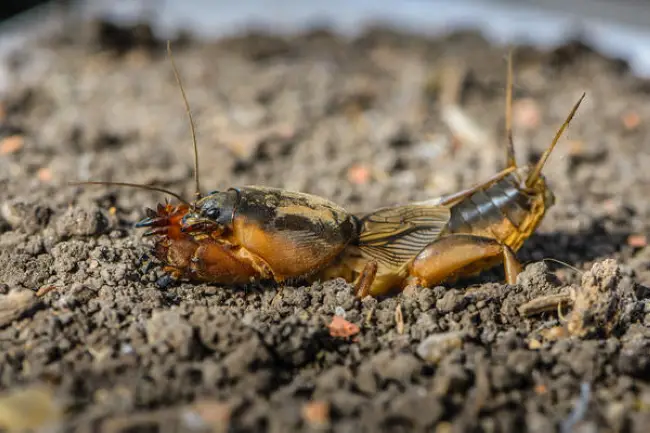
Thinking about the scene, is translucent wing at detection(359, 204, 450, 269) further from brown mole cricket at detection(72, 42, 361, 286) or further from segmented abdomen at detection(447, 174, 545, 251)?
brown mole cricket at detection(72, 42, 361, 286)

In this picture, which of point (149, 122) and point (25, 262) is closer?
point (25, 262)

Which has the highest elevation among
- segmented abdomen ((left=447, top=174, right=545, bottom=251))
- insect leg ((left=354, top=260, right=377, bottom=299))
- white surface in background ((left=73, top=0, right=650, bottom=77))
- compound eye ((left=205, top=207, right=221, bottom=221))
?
white surface in background ((left=73, top=0, right=650, bottom=77))

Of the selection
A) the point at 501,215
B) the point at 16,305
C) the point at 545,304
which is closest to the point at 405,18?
the point at 501,215

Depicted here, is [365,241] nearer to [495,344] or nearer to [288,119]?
[495,344]

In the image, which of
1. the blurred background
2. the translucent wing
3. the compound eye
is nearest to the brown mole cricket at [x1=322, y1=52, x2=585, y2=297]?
the translucent wing

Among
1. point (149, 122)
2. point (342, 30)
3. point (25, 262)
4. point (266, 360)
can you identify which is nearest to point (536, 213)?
point (266, 360)

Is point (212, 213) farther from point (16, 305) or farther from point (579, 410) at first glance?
point (579, 410)
